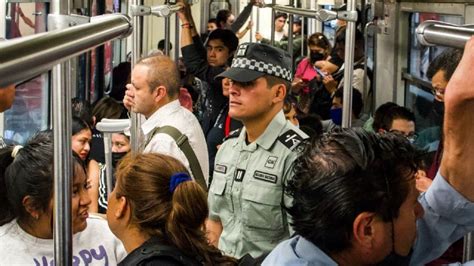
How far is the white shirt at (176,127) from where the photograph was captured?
130 inches

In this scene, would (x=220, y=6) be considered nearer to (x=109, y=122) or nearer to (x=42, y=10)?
(x=42, y=10)

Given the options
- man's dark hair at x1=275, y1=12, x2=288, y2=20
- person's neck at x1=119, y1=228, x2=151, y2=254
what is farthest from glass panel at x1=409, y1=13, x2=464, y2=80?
person's neck at x1=119, y1=228, x2=151, y2=254

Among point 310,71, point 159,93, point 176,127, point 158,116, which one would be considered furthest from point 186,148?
point 310,71

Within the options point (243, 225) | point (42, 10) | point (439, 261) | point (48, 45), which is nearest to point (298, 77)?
point (42, 10)

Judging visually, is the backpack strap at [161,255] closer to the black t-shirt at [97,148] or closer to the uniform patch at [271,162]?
the uniform patch at [271,162]

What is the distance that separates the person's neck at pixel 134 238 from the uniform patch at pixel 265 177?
64cm

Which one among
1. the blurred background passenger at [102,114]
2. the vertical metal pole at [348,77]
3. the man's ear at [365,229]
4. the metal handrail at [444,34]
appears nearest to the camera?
the metal handrail at [444,34]

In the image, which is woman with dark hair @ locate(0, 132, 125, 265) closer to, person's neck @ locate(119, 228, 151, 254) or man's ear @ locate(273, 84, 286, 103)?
person's neck @ locate(119, 228, 151, 254)

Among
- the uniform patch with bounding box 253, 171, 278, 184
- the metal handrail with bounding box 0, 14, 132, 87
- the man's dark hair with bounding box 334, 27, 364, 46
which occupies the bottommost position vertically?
the uniform patch with bounding box 253, 171, 278, 184

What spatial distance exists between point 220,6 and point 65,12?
7.03 metres

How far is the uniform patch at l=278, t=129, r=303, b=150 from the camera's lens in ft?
9.05

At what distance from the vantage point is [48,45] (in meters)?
0.98

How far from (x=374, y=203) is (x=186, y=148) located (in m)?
2.00

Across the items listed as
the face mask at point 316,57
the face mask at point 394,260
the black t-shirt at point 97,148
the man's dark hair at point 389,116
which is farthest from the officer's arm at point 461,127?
the face mask at point 316,57
